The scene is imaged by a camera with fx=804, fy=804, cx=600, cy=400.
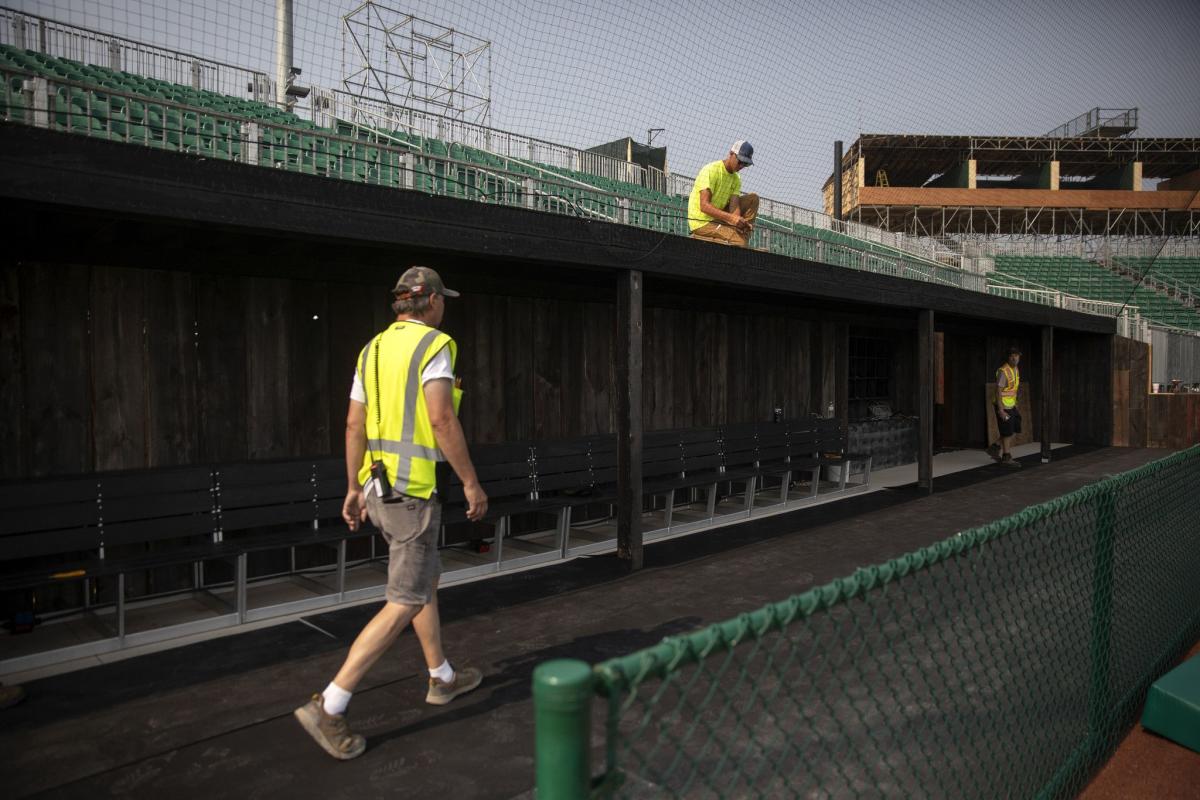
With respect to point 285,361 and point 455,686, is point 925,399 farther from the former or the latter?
point 455,686

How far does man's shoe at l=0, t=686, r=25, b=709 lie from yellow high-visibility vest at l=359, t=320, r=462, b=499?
5.75 ft

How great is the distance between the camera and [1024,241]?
38500 millimetres

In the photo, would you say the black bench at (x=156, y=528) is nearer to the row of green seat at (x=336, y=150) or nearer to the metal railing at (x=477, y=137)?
the row of green seat at (x=336, y=150)

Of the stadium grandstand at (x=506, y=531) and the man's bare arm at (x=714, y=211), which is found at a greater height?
the man's bare arm at (x=714, y=211)

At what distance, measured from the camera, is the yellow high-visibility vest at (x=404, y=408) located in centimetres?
311

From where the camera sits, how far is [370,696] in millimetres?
3461

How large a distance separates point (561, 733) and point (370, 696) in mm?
2678

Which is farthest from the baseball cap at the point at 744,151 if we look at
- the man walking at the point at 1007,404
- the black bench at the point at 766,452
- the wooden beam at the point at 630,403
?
the man walking at the point at 1007,404

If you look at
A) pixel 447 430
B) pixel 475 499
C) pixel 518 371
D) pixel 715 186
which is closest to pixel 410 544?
pixel 475 499

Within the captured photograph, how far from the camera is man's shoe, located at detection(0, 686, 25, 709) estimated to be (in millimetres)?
3311

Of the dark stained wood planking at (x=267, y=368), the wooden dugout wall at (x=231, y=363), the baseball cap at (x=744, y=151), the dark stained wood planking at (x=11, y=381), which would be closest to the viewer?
the dark stained wood planking at (x=11, y=381)

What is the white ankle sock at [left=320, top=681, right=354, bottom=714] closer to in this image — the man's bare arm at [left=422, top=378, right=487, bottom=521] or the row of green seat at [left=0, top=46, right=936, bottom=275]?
the man's bare arm at [left=422, top=378, right=487, bottom=521]

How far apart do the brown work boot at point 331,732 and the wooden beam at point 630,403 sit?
10.0 feet

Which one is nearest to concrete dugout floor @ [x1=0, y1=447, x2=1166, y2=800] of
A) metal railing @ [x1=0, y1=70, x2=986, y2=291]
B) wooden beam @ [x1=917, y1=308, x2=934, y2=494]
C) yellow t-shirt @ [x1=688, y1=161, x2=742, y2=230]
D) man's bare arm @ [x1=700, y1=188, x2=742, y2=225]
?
metal railing @ [x1=0, y1=70, x2=986, y2=291]
